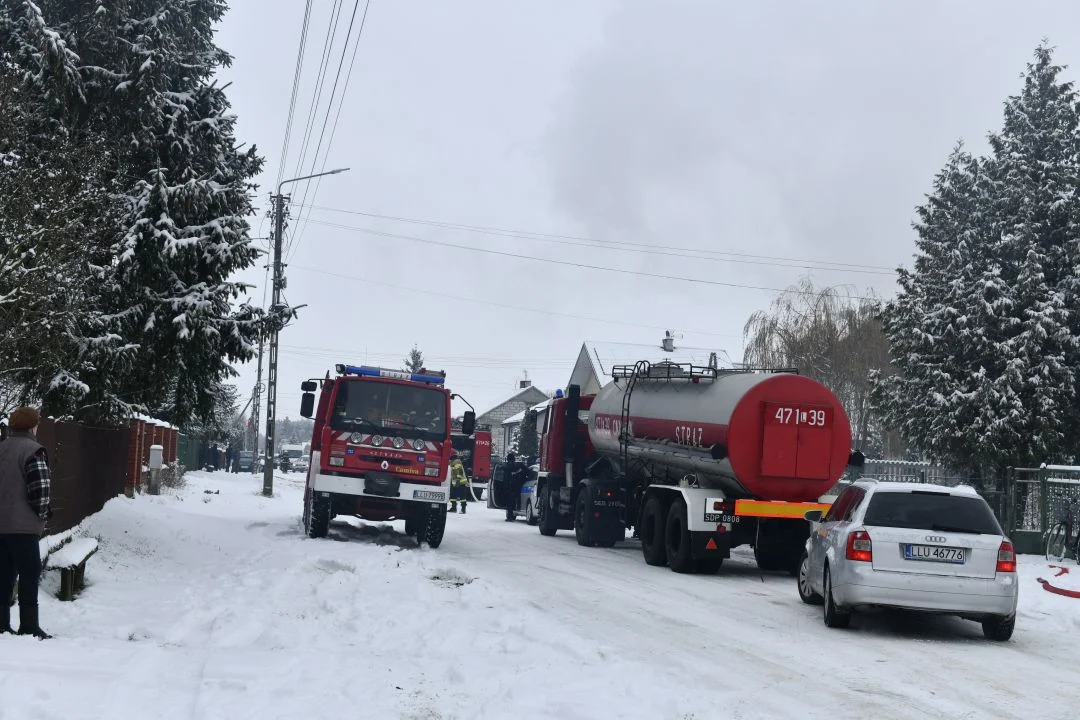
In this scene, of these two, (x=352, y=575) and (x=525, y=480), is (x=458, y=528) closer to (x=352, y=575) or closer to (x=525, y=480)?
(x=525, y=480)

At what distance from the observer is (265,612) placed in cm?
1113

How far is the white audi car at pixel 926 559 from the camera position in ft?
37.8

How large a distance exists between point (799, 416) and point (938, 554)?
590 cm

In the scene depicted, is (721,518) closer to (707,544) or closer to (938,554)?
(707,544)

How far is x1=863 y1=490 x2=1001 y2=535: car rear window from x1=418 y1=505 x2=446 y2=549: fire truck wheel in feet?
31.9

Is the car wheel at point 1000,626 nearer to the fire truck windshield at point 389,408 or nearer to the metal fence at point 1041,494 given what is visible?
the fire truck windshield at point 389,408

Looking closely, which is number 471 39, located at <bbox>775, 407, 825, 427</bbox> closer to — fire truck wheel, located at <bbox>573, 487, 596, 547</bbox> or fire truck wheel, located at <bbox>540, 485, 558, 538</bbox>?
→ fire truck wheel, located at <bbox>573, 487, 596, 547</bbox>

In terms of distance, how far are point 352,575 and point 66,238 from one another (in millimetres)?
4943

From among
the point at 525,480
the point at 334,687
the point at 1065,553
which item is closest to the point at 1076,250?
the point at 1065,553

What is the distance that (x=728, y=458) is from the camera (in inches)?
679

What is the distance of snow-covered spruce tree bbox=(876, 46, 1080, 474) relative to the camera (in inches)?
1144

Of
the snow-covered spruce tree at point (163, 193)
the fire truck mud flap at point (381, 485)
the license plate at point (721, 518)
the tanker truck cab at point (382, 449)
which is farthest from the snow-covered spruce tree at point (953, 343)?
the snow-covered spruce tree at point (163, 193)

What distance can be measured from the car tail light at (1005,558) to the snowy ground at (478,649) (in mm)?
755

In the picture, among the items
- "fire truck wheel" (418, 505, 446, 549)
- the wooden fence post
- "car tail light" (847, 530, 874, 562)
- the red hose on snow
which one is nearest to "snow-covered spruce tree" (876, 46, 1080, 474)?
the red hose on snow
